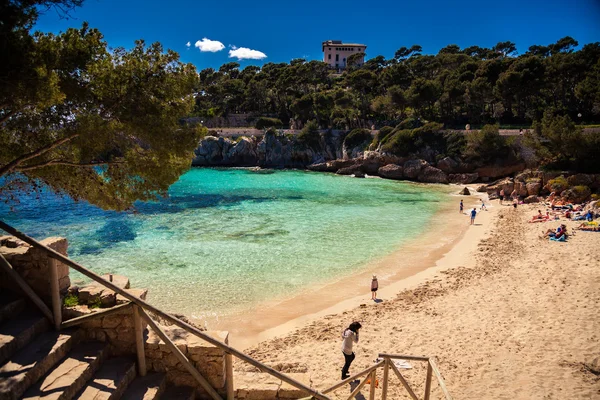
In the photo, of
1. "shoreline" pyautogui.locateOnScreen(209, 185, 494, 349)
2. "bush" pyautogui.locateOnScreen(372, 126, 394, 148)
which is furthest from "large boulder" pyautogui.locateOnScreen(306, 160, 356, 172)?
"shoreline" pyautogui.locateOnScreen(209, 185, 494, 349)

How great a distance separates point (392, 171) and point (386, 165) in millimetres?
1884

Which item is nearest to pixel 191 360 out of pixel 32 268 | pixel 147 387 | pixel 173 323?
pixel 147 387

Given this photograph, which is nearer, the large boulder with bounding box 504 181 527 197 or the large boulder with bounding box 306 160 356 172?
the large boulder with bounding box 504 181 527 197

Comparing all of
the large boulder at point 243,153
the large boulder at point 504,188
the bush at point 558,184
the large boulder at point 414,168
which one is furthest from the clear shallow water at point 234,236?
the large boulder at point 243,153

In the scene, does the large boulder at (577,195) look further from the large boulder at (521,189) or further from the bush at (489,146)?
the bush at (489,146)

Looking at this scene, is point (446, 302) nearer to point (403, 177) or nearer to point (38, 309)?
point (38, 309)

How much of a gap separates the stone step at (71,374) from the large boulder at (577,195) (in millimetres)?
35234

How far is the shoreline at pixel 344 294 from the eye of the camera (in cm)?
1241

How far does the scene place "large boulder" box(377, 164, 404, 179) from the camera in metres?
53.9

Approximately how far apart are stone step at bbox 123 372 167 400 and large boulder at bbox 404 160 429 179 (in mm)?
50215

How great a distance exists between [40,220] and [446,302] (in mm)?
29184

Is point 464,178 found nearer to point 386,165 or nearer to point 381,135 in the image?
point 386,165

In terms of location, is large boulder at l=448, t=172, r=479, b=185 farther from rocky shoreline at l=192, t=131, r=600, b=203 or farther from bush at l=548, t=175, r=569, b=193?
bush at l=548, t=175, r=569, b=193

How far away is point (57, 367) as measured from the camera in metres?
5.36
